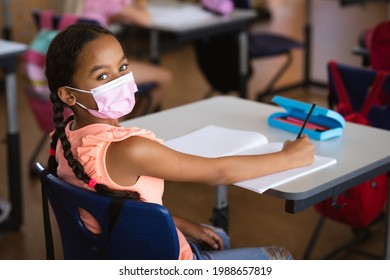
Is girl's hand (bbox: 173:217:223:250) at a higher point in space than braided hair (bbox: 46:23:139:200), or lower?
lower

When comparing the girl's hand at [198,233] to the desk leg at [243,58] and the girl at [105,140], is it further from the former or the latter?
the desk leg at [243,58]

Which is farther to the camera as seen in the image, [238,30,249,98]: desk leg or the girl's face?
[238,30,249,98]: desk leg

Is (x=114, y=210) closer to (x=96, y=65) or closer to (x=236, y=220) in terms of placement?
(x=96, y=65)

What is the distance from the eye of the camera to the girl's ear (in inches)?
69.2

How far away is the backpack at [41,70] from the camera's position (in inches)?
143

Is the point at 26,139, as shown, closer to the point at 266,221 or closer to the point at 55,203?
the point at 266,221

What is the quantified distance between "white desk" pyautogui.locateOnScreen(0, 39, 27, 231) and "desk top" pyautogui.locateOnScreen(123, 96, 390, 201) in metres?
0.98

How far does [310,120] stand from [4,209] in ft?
5.75

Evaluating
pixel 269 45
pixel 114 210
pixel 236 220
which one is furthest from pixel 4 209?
pixel 269 45

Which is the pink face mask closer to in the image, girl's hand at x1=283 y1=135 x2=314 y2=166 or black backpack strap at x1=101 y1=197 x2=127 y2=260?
black backpack strap at x1=101 y1=197 x2=127 y2=260

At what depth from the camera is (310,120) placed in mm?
2262

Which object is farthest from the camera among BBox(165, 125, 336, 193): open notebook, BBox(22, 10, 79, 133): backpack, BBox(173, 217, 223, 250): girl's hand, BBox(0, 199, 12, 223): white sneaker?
BBox(22, 10, 79, 133): backpack

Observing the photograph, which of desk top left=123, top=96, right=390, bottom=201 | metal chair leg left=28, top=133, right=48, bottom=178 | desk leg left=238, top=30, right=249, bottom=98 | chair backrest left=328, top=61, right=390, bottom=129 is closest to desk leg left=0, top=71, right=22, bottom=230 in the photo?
metal chair leg left=28, top=133, right=48, bottom=178

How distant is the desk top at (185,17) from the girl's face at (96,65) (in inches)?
89.7
